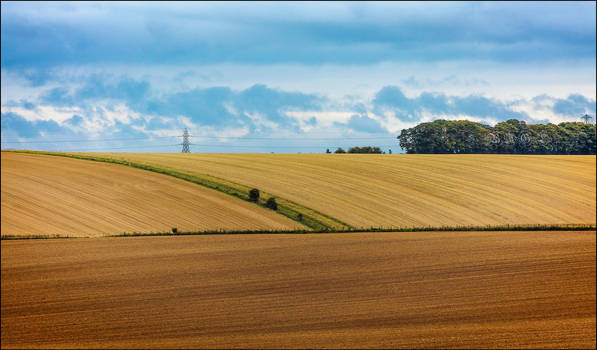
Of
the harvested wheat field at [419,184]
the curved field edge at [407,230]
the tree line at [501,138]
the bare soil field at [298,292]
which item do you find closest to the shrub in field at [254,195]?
the harvested wheat field at [419,184]

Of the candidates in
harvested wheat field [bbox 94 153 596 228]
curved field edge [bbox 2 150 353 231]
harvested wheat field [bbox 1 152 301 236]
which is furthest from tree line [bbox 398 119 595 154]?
harvested wheat field [bbox 1 152 301 236]

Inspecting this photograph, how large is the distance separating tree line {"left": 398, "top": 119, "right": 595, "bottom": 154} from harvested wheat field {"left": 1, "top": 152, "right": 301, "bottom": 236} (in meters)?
22.4

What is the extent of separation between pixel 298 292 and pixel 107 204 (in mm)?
14625

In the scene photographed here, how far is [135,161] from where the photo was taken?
41.6 m

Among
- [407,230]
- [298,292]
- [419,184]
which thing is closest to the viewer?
[298,292]

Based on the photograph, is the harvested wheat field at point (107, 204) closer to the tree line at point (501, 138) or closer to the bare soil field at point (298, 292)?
the bare soil field at point (298, 292)

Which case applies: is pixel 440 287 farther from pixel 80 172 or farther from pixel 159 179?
pixel 80 172

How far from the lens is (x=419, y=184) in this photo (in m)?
41.9

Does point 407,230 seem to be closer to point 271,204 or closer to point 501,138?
point 271,204

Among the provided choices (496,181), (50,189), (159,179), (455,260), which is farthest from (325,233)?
(496,181)

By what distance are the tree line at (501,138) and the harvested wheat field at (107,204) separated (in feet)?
73.6

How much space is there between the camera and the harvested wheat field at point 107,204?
28.3m

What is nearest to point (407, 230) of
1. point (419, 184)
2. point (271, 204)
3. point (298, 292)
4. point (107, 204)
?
point (271, 204)

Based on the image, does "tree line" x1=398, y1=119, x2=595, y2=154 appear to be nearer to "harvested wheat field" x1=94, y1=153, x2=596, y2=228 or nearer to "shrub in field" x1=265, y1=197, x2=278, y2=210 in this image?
"harvested wheat field" x1=94, y1=153, x2=596, y2=228
